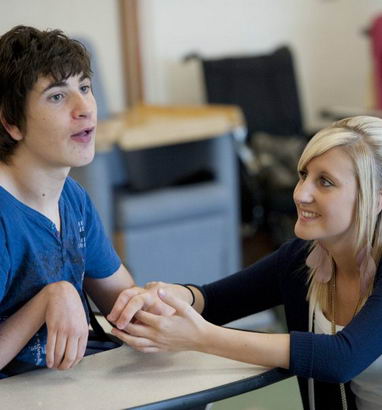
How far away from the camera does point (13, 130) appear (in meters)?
1.22

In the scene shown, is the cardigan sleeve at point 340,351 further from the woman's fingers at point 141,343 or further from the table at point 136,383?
the woman's fingers at point 141,343

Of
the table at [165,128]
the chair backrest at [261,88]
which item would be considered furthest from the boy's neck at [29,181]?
the chair backrest at [261,88]

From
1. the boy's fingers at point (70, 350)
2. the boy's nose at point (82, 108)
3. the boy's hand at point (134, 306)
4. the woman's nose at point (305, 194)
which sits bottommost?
the boy's fingers at point (70, 350)

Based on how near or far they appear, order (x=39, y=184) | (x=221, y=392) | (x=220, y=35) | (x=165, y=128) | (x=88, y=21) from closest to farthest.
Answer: (x=221, y=392) < (x=39, y=184) < (x=165, y=128) < (x=88, y=21) < (x=220, y=35)

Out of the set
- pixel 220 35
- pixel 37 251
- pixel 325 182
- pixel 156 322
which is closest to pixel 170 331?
pixel 156 322

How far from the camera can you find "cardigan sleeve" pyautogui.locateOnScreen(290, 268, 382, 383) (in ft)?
3.81

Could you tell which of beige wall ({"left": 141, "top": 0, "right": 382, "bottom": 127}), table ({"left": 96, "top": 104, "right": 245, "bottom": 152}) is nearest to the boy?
table ({"left": 96, "top": 104, "right": 245, "bottom": 152})

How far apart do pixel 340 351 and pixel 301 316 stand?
0.22m

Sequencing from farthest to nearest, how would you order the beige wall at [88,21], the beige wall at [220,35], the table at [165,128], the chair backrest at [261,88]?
1. the chair backrest at [261,88]
2. the beige wall at [220,35]
3. the beige wall at [88,21]
4. the table at [165,128]

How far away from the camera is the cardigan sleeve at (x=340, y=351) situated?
3.81ft

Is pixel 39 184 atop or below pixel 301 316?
atop

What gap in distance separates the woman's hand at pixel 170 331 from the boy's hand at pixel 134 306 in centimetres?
1

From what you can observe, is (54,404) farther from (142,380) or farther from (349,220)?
(349,220)

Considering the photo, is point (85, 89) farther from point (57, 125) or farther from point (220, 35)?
point (220, 35)
